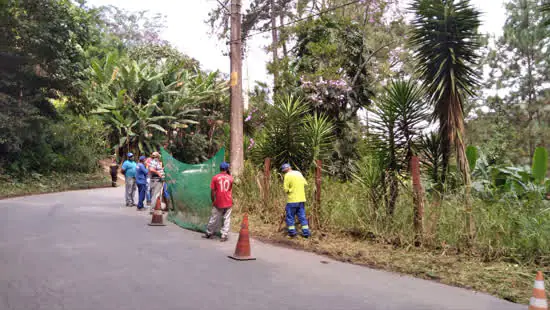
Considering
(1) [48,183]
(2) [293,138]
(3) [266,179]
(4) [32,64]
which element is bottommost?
Answer: (3) [266,179]

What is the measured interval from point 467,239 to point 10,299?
23.0 feet

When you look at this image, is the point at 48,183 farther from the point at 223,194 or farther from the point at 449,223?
the point at 449,223

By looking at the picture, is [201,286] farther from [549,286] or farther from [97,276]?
[549,286]

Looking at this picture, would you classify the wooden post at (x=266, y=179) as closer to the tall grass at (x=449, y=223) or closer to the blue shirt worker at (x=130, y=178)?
the tall grass at (x=449, y=223)

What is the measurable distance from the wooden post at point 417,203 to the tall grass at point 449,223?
0.10 meters

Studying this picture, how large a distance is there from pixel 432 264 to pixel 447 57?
5099 millimetres

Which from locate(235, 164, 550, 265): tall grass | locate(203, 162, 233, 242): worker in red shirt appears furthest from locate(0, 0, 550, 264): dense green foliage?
locate(203, 162, 233, 242): worker in red shirt

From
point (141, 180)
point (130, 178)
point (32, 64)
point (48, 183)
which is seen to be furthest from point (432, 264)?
point (48, 183)

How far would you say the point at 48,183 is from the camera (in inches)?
1045

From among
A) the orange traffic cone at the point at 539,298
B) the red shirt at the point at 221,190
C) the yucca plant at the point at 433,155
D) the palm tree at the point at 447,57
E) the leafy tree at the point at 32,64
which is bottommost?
the orange traffic cone at the point at 539,298

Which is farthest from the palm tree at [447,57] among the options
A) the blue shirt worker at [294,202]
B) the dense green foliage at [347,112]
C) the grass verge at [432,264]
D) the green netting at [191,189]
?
the green netting at [191,189]

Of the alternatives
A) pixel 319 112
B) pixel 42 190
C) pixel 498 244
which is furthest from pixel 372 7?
pixel 498 244

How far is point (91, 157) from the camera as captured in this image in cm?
3170

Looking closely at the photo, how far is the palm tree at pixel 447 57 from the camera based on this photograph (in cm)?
1127
